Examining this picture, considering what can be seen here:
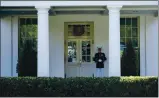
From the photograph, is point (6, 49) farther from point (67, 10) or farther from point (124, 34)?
point (124, 34)

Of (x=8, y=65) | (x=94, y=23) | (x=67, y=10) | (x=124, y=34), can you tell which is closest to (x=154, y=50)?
(x=124, y=34)

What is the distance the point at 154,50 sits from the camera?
21.3 m

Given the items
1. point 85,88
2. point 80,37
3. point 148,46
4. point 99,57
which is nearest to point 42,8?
point 85,88

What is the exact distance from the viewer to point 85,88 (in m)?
16.0

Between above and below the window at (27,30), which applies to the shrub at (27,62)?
below

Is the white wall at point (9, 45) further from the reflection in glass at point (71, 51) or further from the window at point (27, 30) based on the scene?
the reflection in glass at point (71, 51)

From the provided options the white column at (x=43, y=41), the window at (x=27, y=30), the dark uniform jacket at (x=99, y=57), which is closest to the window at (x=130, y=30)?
the dark uniform jacket at (x=99, y=57)

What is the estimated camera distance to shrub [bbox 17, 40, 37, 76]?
69.9 ft

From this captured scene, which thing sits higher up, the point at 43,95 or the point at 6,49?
the point at 6,49

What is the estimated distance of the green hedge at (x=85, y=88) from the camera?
1592 cm

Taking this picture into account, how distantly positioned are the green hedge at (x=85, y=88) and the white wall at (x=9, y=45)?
526 cm

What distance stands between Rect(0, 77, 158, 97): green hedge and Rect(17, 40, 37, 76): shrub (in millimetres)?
5163

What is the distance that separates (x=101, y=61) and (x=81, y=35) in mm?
2000

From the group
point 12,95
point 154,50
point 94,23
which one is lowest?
point 12,95
